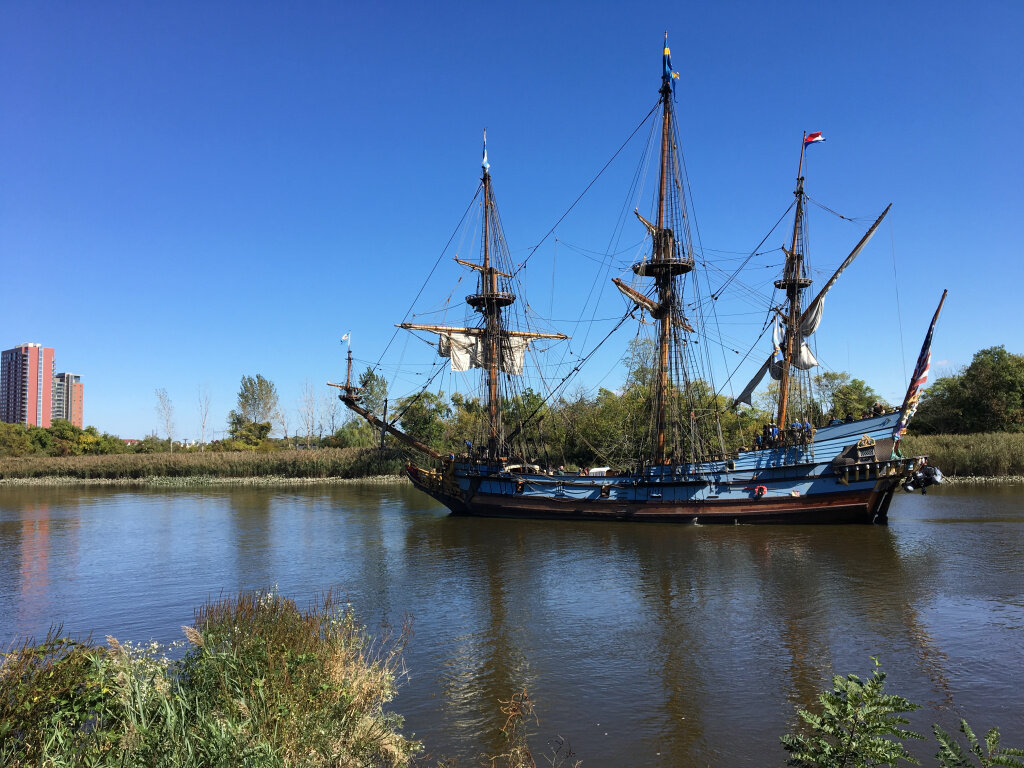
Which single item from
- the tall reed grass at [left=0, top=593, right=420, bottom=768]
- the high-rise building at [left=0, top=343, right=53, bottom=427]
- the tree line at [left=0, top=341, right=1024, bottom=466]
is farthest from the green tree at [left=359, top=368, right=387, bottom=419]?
the high-rise building at [left=0, top=343, right=53, bottom=427]

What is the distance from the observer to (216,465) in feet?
224

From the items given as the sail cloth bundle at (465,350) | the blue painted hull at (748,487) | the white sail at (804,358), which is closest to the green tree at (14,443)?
the sail cloth bundle at (465,350)

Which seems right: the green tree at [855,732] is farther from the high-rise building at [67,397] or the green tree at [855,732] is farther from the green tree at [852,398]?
the high-rise building at [67,397]

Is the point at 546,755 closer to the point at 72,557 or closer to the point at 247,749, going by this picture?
the point at 247,749

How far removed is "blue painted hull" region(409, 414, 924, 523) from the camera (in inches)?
1061

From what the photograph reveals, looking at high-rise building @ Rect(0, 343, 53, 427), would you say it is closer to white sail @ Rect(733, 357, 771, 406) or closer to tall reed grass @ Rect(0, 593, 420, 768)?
white sail @ Rect(733, 357, 771, 406)

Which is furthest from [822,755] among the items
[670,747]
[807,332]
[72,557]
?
[807,332]

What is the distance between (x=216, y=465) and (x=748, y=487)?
58.3 m

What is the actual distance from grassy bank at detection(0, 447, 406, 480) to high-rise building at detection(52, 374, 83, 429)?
383 ft

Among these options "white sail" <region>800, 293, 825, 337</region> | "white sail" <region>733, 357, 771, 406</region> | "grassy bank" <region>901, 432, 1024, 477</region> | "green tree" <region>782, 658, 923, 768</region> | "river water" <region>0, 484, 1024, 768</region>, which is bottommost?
"river water" <region>0, 484, 1024, 768</region>

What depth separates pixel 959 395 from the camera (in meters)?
53.5

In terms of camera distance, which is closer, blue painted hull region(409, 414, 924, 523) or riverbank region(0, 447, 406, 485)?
blue painted hull region(409, 414, 924, 523)

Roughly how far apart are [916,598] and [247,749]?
16466 millimetres

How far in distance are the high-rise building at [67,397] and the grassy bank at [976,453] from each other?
191 meters
